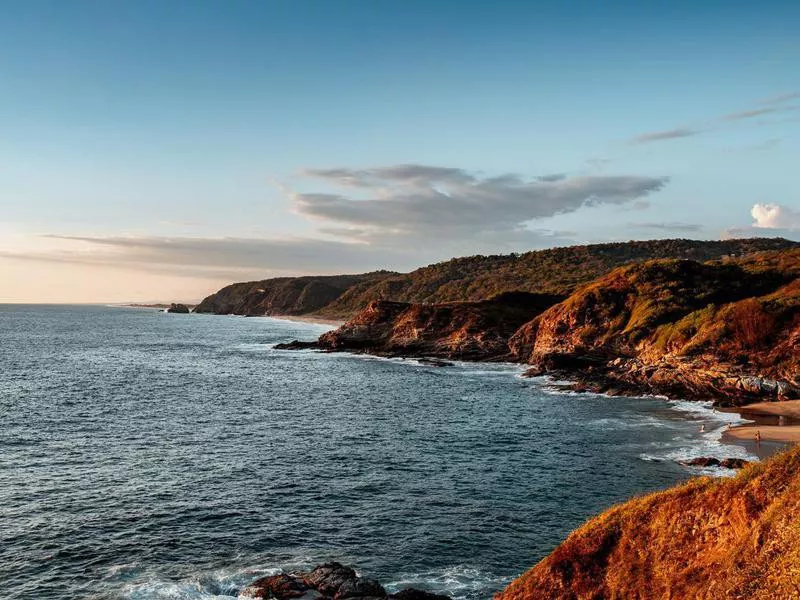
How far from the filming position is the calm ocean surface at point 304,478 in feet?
105

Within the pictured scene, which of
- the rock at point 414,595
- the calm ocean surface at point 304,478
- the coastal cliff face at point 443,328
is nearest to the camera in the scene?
the rock at point 414,595

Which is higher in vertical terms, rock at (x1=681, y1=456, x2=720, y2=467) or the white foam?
rock at (x1=681, y1=456, x2=720, y2=467)

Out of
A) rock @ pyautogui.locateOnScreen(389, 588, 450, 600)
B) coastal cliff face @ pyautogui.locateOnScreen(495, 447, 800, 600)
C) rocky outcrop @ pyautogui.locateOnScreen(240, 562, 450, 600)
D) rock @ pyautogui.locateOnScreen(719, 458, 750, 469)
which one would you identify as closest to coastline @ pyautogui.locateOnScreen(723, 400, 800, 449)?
rock @ pyautogui.locateOnScreen(719, 458, 750, 469)

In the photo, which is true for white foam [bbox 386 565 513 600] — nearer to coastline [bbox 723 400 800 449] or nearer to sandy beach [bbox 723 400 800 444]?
coastline [bbox 723 400 800 449]

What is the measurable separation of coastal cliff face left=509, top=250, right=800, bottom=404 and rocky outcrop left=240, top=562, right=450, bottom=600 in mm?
64552

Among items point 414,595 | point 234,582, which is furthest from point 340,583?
point 234,582

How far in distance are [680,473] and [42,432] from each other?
5840cm

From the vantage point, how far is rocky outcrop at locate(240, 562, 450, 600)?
27.2 metres

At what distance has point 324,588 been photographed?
28.0 metres

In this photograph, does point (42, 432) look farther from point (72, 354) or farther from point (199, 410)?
point (72, 354)

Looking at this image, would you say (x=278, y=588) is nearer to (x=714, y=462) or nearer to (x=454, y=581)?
(x=454, y=581)

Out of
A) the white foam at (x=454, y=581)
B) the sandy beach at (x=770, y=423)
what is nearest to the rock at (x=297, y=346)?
the sandy beach at (x=770, y=423)

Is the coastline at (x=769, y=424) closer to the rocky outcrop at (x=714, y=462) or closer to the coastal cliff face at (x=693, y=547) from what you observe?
the rocky outcrop at (x=714, y=462)

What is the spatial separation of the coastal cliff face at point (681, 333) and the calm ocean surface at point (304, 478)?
1068 centimetres
